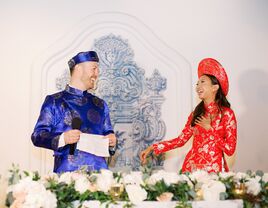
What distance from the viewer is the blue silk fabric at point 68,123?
2645 millimetres

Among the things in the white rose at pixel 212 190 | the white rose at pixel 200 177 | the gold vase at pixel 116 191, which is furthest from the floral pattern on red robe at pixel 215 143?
the gold vase at pixel 116 191

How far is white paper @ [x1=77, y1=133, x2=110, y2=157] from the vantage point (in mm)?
2631

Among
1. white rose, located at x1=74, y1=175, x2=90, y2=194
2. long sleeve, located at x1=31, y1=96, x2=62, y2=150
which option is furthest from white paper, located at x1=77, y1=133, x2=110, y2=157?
white rose, located at x1=74, y1=175, x2=90, y2=194

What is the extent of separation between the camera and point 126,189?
1.83 m

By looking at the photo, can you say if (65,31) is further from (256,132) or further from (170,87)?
(256,132)

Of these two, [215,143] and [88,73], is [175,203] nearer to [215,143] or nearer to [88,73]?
[215,143]

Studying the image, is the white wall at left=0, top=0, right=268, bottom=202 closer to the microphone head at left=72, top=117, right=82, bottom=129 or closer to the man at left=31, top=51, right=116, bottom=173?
the man at left=31, top=51, right=116, bottom=173

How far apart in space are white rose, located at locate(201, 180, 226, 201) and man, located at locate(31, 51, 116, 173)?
3.07 feet

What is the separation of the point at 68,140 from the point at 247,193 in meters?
1.10

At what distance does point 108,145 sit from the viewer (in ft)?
8.99

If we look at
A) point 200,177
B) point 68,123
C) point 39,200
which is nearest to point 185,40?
point 68,123

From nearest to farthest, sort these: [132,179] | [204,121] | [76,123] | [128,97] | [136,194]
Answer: [136,194] → [132,179] → [76,123] → [204,121] → [128,97]

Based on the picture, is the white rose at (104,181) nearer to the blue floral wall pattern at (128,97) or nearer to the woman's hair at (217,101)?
the woman's hair at (217,101)

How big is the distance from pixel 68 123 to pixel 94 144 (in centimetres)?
22
